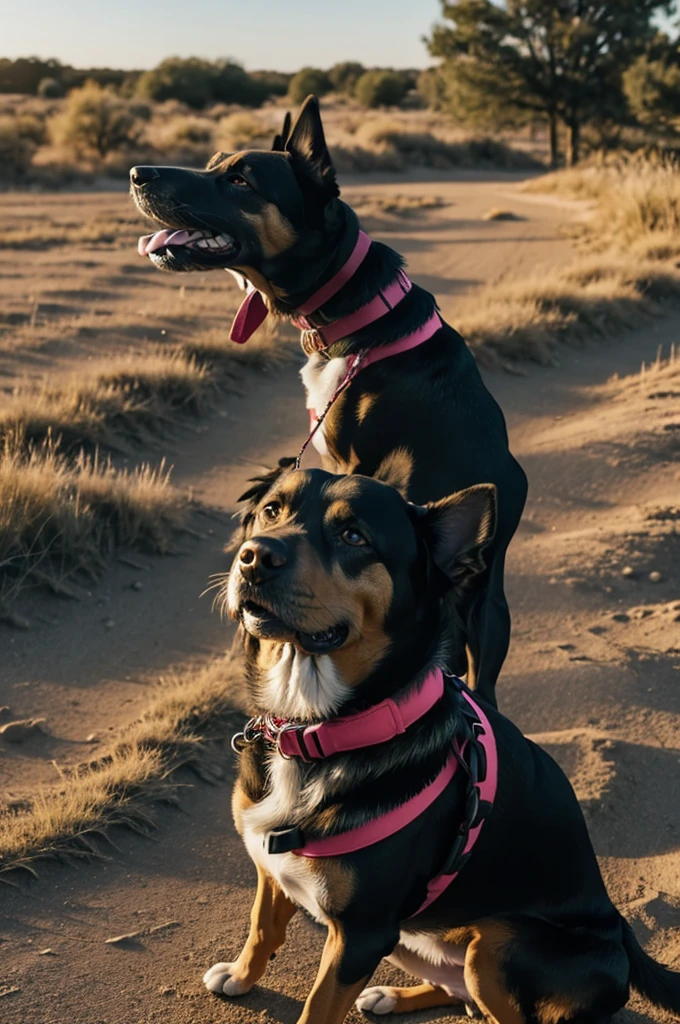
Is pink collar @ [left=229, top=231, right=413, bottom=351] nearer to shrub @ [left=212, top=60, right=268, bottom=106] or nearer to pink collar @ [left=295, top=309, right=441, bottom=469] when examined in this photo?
pink collar @ [left=295, top=309, right=441, bottom=469]

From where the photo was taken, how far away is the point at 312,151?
464cm

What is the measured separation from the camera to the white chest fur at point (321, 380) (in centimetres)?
455

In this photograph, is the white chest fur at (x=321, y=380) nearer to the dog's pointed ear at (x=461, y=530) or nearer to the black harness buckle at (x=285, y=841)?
the dog's pointed ear at (x=461, y=530)

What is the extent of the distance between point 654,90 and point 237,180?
33118 mm

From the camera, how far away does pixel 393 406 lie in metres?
4.46

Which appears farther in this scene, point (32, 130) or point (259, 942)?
point (32, 130)

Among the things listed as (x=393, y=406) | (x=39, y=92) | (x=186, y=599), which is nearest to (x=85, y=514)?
(x=186, y=599)

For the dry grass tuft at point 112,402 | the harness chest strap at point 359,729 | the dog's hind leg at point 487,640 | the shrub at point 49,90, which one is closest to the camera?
the harness chest strap at point 359,729

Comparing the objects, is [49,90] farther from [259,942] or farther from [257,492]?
[259,942]

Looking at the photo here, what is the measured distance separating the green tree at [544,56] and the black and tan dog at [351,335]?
35.6 metres

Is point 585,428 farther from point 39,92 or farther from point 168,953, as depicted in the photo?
point 39,92

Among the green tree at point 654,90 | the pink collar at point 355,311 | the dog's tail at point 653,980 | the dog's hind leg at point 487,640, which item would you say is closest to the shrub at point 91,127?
the green tree at point 654,90

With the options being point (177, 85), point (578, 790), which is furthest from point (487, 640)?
point (177, 85)

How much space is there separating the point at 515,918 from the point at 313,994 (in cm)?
67
